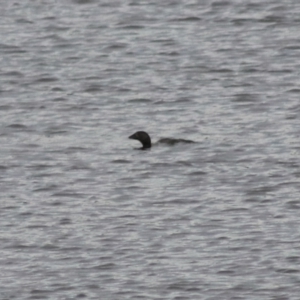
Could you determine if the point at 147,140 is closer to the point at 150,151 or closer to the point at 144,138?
the point at 144,138

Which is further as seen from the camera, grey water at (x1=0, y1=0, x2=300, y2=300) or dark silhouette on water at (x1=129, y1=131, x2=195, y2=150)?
dark silhouette on water at (x1=129, y1=131, x2=195, y2=150)

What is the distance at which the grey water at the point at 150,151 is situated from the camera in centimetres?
1723

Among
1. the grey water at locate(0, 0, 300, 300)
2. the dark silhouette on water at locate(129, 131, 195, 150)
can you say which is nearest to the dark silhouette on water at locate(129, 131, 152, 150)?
the dark silhouette on water at locate(129, 131, 195, 150)

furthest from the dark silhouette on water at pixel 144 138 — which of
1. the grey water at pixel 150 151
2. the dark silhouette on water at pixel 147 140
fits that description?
the grey water at pixel 150 151

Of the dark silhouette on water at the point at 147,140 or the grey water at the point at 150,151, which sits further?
the dark silhouette on water at the point at 147,140

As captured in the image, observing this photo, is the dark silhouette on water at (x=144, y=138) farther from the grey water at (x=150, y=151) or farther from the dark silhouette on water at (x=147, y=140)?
the grey water at (x=150, y=151)

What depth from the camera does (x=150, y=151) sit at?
23203mm

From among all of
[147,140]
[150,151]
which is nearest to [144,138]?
[147,140]

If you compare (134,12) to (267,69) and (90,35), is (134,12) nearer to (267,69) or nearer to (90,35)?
(90,35)

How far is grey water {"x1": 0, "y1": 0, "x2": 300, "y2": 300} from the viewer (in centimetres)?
1723

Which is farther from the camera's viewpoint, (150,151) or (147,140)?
(150,151)

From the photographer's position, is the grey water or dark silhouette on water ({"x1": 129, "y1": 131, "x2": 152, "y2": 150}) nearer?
the grey water

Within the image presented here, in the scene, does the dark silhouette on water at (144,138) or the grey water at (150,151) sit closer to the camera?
the grey water at (150,151)

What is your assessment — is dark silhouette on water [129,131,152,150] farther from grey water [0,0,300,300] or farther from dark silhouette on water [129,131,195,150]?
grey water [0,0,300,300]
